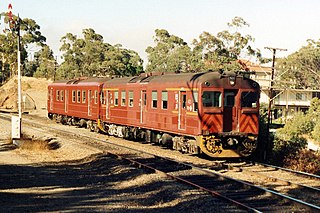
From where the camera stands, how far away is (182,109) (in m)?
18.1

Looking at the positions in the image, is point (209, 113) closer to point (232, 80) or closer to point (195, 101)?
point (195, 101)

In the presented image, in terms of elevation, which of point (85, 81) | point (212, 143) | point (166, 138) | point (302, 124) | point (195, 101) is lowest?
point (302, 124)

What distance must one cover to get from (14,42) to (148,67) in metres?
24.9

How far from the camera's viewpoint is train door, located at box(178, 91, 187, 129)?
58.7ft

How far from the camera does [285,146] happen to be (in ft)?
61.0

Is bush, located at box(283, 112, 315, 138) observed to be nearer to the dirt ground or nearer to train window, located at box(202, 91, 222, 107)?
train window, located at box(202, 91, 222, 107)

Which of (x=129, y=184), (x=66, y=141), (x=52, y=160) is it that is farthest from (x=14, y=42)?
(x=129, y=184)

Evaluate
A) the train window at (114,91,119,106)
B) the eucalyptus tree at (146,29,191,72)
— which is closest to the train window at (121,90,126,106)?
the train window at (114,91,119,106)

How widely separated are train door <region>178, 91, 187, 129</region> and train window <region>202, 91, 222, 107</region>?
3.93 ft

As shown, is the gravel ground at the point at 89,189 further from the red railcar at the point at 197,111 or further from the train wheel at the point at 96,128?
the train wheel at the point at 96,128

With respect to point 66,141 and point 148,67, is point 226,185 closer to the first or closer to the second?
point 66,141

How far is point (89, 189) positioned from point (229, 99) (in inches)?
280

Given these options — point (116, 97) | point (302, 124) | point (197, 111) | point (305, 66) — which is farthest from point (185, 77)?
point (305, 66)

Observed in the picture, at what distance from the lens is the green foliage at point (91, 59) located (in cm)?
6088
